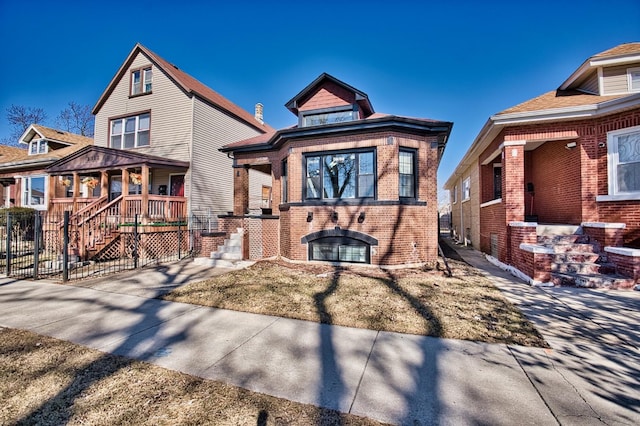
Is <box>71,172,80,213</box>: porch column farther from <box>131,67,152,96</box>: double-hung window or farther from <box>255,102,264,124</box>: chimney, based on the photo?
<box>255,102,264,124</box>: chimney

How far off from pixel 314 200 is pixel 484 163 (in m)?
7.30

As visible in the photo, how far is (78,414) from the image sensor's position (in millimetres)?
2344

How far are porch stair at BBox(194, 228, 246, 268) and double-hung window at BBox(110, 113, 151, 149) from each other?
8.99m

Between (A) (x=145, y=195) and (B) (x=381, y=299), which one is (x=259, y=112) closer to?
(A) (x=145, y=195)

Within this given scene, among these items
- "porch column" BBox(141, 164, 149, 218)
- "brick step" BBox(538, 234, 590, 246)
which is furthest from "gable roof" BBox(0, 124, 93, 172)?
"brick step" BBox(538, 234, 590, 246)

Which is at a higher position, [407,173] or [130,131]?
[130,131]

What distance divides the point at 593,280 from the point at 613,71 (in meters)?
6.71

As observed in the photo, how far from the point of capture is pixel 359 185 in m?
8.75

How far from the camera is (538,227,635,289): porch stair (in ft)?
20.1

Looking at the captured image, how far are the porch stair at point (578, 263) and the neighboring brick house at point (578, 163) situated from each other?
0.08 m

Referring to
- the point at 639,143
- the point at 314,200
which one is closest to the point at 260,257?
the point at 314,200

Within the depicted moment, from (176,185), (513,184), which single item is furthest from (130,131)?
(513,184)

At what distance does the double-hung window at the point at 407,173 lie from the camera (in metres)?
8.69

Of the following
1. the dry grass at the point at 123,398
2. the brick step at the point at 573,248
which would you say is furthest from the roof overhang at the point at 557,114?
the dry grass at the point at 123,398
